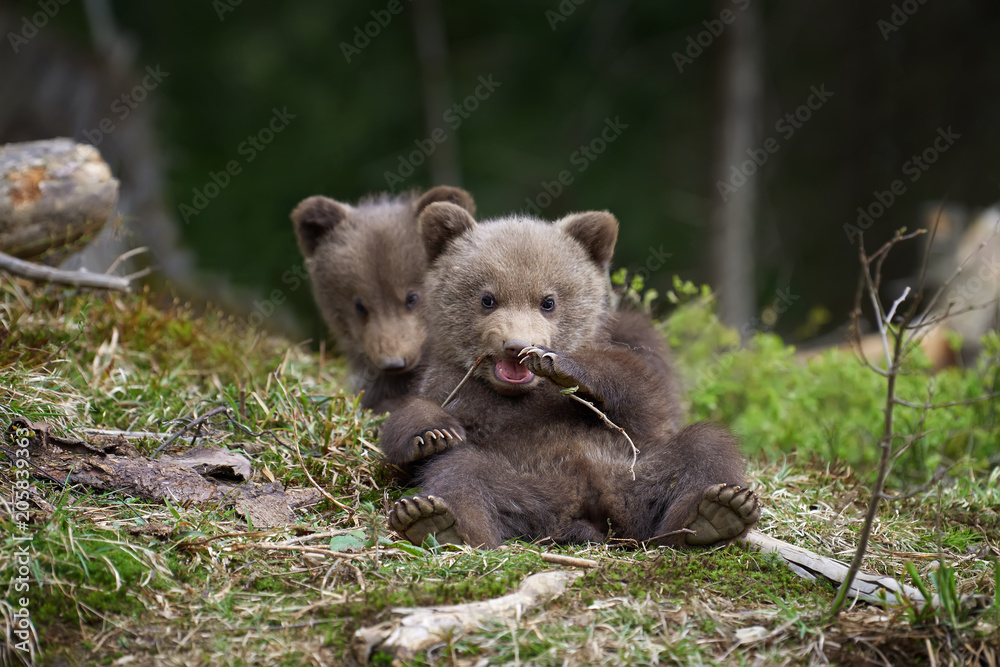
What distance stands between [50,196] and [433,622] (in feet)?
11.8

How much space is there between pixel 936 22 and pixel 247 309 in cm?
1024

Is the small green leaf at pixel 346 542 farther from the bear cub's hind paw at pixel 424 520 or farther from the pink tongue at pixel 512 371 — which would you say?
the pink tongue at pixel 512 371

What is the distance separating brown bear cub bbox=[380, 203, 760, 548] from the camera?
3.59 m

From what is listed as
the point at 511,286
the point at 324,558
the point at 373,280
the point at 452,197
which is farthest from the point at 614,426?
the point at 373,280

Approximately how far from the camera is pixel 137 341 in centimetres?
513

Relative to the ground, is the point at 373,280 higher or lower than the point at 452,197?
lower

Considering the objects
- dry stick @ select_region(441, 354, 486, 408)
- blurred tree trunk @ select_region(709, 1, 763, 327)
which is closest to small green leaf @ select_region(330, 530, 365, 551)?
dry stick @ select_region(441, 354, 486, 408)

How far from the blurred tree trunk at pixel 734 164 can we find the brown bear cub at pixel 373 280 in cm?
539

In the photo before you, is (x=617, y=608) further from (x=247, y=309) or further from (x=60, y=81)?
(x=60, y=81)

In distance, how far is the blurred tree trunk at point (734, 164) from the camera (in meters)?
9.98

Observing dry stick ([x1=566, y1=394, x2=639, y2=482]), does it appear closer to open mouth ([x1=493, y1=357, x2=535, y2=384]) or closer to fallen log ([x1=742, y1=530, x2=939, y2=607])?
open mouth ([x1=493, y1=357, x2=535, y2=384])

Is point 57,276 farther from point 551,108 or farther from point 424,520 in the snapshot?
point 551,108

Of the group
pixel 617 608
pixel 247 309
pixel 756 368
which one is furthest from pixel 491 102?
pixel 617 608

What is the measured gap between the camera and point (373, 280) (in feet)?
17.7
